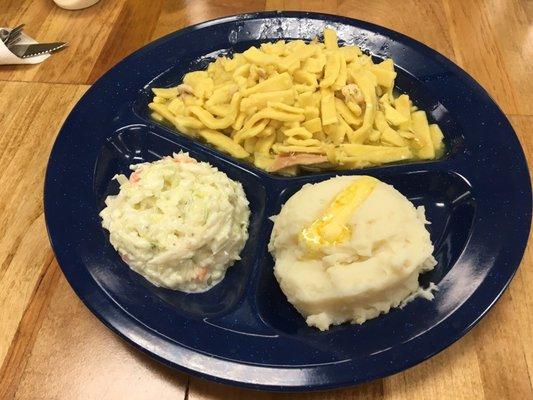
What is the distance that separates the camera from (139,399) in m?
1.34

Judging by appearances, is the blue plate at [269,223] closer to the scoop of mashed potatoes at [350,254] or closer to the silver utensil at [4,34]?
the scoop of mashed potatoes at [350,254]

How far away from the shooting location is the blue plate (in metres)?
1.23

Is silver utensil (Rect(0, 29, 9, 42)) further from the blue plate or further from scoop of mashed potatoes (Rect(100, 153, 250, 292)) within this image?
scoop of mashed potatoes (Rect(100, 153, 250, 292))

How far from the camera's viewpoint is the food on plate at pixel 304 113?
1.69 metres

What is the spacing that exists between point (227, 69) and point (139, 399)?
114 centimetres

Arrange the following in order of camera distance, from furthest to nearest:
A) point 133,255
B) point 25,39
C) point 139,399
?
point 25,39 → point 133,255 → point 139,399

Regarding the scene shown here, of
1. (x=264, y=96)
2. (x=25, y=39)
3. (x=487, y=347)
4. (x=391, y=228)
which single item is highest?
(x=25, y=39)

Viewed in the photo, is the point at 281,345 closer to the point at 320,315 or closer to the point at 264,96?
the point at 320,315

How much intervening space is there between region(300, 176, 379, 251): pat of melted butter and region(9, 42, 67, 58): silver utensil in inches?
60.7

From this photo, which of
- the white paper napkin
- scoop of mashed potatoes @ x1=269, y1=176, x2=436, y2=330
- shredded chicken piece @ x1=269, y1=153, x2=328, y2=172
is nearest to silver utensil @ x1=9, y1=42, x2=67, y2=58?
the white paper napkin

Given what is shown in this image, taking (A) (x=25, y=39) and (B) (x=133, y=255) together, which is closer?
(B) (x=133, y=255)

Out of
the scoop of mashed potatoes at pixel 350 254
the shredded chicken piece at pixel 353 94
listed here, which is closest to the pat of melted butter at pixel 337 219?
the scoop of mashed potatoes at pixel 350 254

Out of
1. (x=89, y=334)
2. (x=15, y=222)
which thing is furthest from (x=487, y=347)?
(x=15, y=222)

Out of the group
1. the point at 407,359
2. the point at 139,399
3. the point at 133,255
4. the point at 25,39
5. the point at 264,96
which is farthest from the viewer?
the point at 25,39
